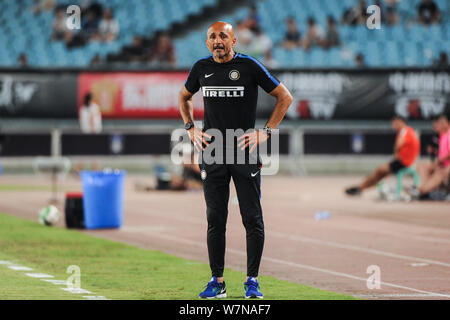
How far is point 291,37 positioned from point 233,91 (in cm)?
2341

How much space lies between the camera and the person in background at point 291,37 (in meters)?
31.2

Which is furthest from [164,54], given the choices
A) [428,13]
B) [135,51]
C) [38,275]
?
[38,275]

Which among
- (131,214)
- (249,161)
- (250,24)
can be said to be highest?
(250,24)

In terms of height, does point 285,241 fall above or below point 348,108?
below

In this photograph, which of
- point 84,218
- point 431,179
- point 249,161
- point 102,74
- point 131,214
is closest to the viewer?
point 249,161

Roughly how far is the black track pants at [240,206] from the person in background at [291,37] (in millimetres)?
23137

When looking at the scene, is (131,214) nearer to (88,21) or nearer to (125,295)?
(125,295)

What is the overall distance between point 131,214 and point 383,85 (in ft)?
44.8

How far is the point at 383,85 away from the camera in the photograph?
29.1 meters

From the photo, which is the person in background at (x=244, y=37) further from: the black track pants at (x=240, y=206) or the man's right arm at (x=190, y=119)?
the black track pants at (x=240, y=206)

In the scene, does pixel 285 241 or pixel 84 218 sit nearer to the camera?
pixel 285 241

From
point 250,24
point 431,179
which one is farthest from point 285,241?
point 250,24

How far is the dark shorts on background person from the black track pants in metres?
12.9

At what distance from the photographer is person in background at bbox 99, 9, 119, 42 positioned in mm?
31266
